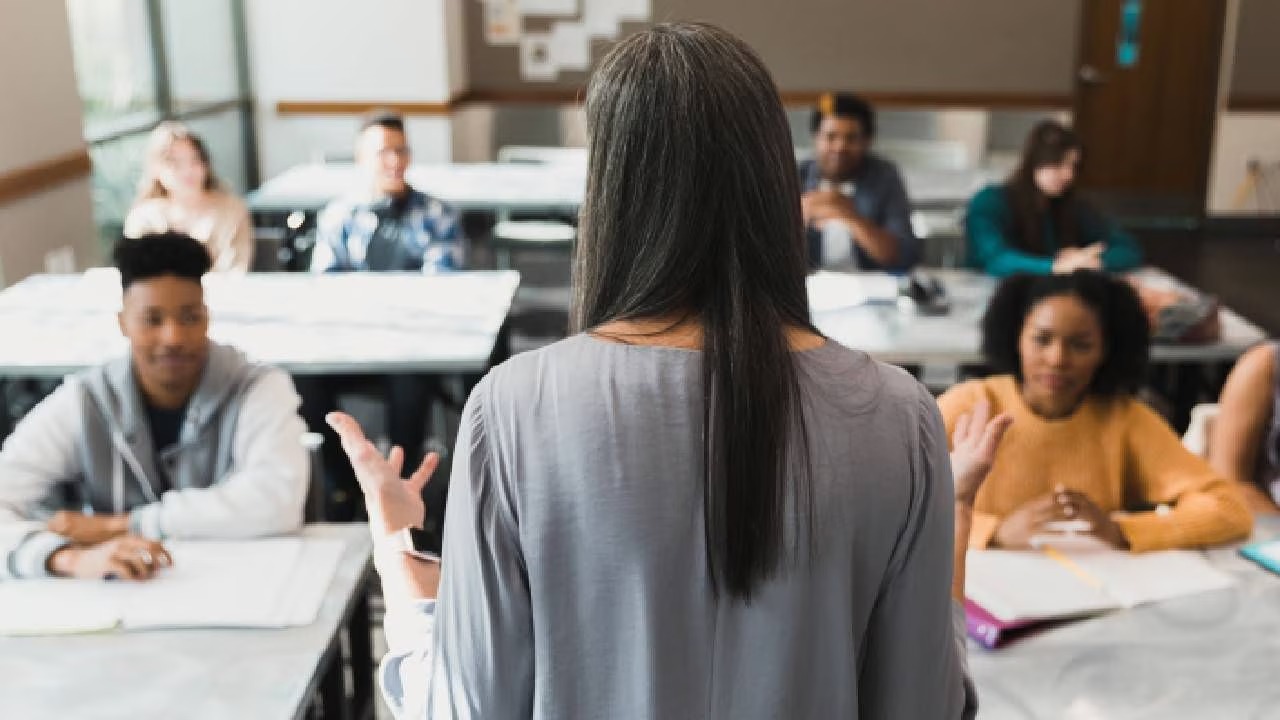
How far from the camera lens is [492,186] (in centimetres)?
571

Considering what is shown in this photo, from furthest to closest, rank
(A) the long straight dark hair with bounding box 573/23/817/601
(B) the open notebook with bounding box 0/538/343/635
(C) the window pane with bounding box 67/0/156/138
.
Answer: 1. (C) the window pane with bounding box 67/0/156/138
2. (B) the open notebook with bounding box 0/538/343/635
3. (A) the long straight dark hair with bounding box 573/23/817/601

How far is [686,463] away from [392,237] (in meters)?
3.55

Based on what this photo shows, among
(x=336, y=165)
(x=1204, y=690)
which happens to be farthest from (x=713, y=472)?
(x=336, y=165)

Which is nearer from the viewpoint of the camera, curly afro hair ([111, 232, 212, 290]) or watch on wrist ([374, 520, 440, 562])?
watch on wrist ([374, 520, 440, 562])

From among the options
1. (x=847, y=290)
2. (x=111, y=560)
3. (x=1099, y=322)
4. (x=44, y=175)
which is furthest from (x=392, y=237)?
(x=1099, y=322)

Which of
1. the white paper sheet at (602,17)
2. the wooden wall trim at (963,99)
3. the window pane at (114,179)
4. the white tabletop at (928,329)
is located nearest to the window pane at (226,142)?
the window pane at (114,179)

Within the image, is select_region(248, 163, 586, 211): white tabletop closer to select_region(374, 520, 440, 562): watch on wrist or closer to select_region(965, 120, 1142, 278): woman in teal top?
select_region(965, 120, 1142, 278): woman in teal top

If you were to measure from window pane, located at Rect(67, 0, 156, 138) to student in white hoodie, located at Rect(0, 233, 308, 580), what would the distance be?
294 centimetres

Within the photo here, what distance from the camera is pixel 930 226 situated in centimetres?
591

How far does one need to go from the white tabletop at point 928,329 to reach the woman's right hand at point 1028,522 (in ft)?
3.47

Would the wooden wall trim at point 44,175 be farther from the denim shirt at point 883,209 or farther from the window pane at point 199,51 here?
the denim shirt at point 883,209

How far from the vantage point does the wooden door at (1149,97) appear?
798 centimetres

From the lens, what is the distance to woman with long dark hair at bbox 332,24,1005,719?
91 cm

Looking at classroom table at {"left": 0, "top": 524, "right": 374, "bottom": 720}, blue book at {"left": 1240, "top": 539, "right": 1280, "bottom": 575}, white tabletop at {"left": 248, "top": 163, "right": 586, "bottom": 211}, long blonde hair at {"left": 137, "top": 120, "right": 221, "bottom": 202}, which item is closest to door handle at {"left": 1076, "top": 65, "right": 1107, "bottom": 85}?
white tabletop at {"left": 248, "top": 163, "right": 586, "bottom": 211}
